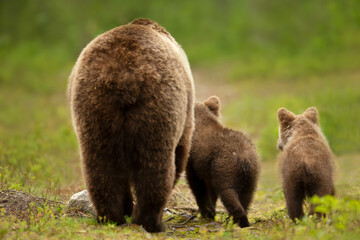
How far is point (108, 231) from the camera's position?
18.2 feet

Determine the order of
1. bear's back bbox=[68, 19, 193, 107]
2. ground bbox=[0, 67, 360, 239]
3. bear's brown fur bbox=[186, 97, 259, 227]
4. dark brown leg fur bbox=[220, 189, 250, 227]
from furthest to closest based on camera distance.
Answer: bear's brown fur bbox=[186, 97, 259, 227] → dark brown leg fur bbox=[220, 189, 250, 227] → bear's back bbox=[68, 19, 193, 107] → ground bbox=[0, 67, 360, 239]

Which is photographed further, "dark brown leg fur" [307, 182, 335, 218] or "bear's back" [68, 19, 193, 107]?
"dark brown leg fur" [307, 182, 335, 218]

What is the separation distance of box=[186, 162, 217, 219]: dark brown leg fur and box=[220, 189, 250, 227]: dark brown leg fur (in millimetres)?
675

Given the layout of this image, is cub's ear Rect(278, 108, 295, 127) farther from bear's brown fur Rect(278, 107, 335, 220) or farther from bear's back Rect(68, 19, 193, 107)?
bear's back Rect(68, 19, 193, 107)

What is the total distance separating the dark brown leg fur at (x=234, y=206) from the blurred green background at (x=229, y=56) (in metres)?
6.74

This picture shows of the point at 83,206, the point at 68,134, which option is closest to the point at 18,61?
the point at 68,134

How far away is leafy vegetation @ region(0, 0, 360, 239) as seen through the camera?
609 centimetres

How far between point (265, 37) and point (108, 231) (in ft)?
82.8

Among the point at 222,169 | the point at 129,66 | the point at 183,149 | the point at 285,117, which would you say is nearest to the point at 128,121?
the point at 129,66

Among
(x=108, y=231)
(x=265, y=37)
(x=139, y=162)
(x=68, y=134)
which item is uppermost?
(x=265, y=37)

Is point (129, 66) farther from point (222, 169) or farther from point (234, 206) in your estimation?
point (234, 206)

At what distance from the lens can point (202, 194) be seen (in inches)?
288

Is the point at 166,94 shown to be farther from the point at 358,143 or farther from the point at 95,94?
the point at 358,143

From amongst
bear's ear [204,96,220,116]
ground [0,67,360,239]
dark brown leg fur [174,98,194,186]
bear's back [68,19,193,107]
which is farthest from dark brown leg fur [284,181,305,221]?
bear's ear [204,96,220,116]
